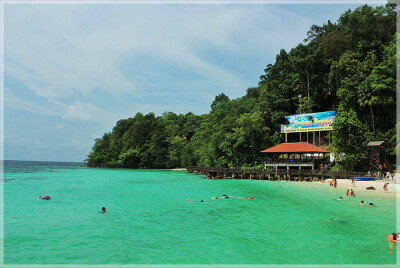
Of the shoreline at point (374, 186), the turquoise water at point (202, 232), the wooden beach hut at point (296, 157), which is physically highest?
the wooden beach hut at point (296, 157)

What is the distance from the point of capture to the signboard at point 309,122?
131 ft

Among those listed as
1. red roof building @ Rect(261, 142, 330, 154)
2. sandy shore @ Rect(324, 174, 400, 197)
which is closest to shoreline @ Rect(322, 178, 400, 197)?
sandy shore @ Rect(324, 174, 400, 197)

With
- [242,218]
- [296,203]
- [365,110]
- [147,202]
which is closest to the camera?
[242,218]

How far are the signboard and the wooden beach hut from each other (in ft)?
12.8

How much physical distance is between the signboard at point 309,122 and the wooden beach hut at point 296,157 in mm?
3911

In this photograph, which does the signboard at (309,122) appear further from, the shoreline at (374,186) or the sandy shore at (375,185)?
the sandy shore at (375,185)

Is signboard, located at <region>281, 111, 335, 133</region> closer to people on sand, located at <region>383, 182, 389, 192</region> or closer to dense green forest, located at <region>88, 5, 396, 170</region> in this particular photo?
dense green forest, located at <region>88, 5, 396, 170</region>

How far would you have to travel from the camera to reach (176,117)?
320 ft

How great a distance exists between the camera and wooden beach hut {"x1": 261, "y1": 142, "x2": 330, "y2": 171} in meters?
36.8

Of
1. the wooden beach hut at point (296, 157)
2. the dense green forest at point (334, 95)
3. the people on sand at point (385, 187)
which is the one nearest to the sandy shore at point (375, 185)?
the people on sand at point (385, 187)

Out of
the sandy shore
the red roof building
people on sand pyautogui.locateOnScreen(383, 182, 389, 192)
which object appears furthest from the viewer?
the red roof building

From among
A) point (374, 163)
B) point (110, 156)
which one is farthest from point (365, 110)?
point (110, 156)

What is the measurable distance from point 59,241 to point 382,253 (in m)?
13.4

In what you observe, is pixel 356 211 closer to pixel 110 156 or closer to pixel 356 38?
pixel 356 38
